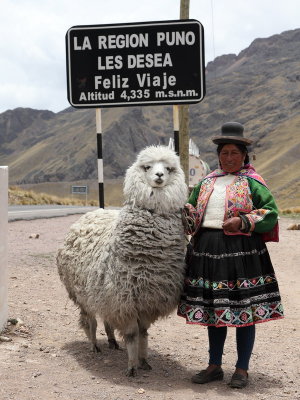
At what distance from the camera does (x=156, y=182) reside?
15.1ft

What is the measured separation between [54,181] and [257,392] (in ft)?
415

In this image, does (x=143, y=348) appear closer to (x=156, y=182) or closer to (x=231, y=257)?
(x=231, y=257)

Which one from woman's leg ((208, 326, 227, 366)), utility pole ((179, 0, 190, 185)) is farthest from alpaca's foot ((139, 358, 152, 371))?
utility pole ((179, 0, 190, 185))

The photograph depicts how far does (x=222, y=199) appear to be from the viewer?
4.60 m

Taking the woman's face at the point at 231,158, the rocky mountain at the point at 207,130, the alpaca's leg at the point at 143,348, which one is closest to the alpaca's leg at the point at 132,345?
the alpaca's leg at the point at 143,348

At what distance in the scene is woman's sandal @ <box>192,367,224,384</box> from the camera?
15.3ft

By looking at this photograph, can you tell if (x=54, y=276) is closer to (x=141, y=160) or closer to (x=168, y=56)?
(x=168, y=56)

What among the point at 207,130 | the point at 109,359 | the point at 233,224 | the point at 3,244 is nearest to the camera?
the point at 233,224

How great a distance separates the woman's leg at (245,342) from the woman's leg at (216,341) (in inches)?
5.0

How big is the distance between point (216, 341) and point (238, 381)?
0.33 meters

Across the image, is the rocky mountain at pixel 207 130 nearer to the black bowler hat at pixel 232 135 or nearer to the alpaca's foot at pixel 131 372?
the black bowler hat at pixel 232 135

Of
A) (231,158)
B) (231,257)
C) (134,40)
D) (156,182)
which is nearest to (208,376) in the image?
(231,257)

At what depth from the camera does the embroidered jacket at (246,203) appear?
4453mm

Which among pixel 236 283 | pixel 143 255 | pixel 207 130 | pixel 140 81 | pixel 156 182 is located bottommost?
pixel 236 283
